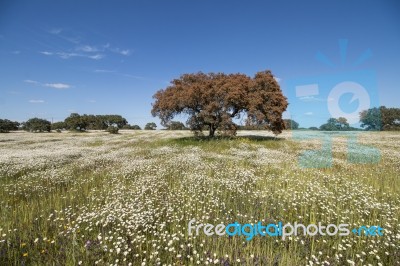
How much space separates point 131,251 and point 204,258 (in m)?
1.71

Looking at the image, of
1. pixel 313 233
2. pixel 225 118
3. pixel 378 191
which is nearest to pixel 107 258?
pixel 313 233

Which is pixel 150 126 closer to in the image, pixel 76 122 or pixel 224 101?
pixel 76 122

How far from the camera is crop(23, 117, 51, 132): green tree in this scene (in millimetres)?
77750

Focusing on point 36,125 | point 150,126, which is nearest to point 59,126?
point 36,125

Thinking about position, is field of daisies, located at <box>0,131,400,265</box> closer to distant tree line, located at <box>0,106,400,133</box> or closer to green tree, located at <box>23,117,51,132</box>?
distant tree line, located at <box>0,106,400,133</box>

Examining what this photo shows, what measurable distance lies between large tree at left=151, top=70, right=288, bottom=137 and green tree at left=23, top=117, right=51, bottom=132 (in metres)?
71.3

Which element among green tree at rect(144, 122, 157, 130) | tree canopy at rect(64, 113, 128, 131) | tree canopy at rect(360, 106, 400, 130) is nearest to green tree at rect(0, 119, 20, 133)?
tree canopy at rect(64, 113, 128, 131)

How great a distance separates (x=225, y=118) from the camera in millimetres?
28609

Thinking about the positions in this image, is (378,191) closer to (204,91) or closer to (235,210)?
(235,210)

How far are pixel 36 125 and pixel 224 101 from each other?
8266cm

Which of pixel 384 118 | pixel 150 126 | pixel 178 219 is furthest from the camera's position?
pixel 150 126

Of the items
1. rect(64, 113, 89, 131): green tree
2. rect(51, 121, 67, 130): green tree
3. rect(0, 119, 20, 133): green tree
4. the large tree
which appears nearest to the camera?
the large tree

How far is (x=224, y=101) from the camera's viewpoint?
28531mm

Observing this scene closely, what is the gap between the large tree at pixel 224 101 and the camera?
2806 centimetres
